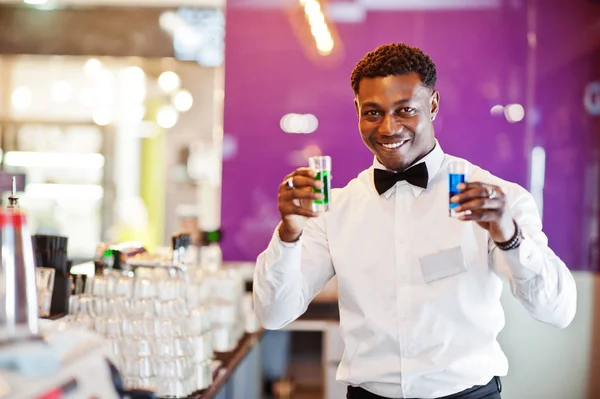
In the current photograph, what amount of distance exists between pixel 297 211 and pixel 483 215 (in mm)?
448

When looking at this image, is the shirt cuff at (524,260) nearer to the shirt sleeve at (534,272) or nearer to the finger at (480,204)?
the shirt sleeve at (534,272)

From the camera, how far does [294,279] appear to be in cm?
205

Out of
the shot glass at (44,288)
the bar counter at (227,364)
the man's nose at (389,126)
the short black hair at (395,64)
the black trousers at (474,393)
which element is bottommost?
the bar counter at (227,364)

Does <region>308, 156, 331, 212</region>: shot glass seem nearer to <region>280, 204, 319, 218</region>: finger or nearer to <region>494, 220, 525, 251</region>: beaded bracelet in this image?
<region>280, 204, 319, 218</region>: finger

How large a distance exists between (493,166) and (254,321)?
203 cm

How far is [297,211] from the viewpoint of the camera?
6.21 ft

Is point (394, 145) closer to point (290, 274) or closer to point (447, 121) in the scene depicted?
point (290, 274)

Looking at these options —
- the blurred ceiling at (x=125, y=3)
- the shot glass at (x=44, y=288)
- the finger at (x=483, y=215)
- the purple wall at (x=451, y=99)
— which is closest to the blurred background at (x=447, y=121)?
the purple wall at (x=451, y=99)

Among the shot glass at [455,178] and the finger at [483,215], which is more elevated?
the shot glass at [455,178]

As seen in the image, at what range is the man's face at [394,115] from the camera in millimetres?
2016

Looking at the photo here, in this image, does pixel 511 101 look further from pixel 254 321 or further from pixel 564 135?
pixel 254 321

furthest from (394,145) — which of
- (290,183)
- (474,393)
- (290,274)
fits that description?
(474,393)

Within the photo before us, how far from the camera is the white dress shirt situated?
197 centimetres

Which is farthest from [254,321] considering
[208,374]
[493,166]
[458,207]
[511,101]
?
[458,207]
